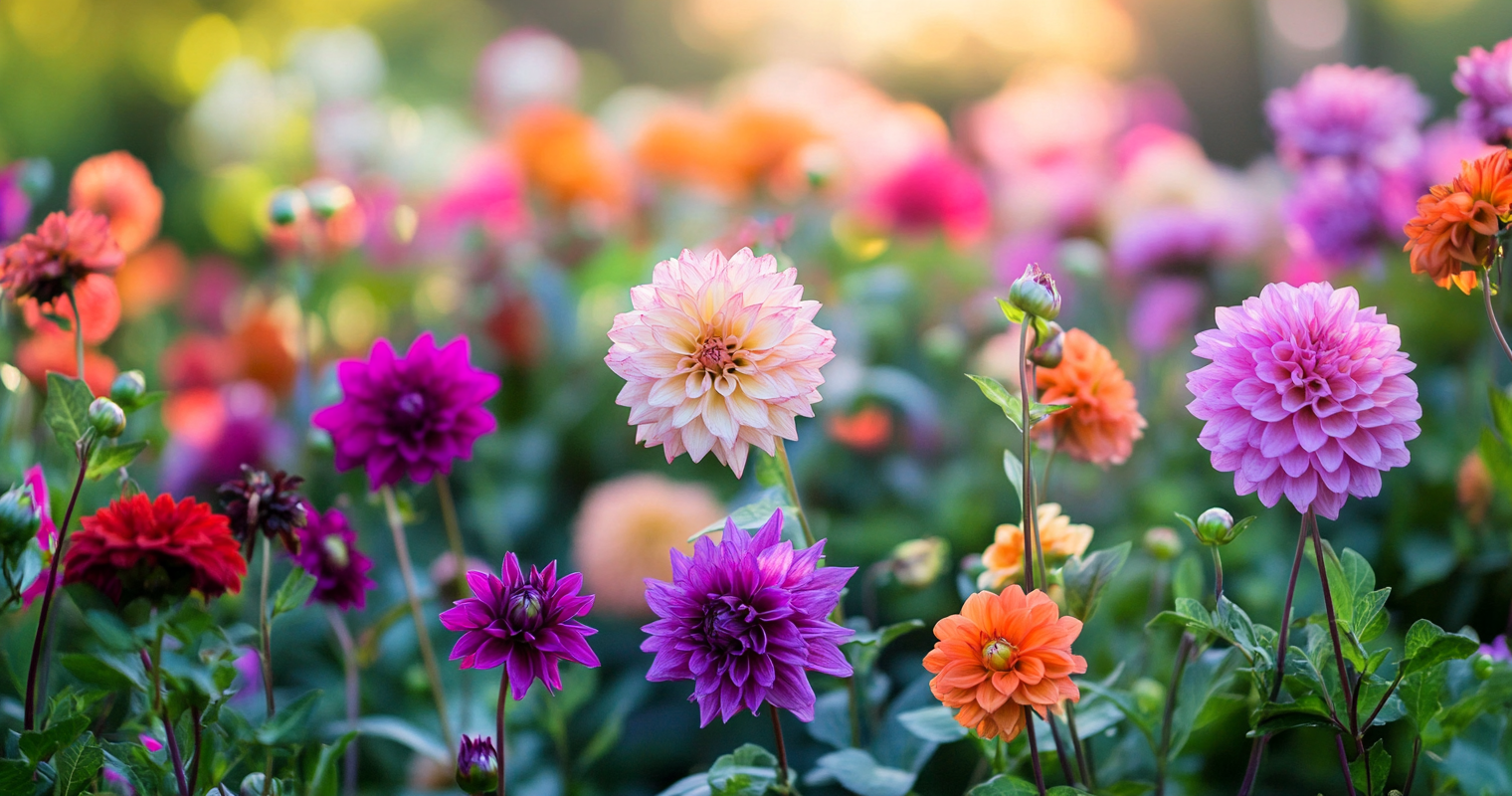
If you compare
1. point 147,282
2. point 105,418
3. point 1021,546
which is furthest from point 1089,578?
point 147,282

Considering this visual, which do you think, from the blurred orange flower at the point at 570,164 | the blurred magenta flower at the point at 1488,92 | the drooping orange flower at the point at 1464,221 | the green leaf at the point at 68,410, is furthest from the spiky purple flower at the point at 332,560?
the blurred orange flower at the point at 570,164

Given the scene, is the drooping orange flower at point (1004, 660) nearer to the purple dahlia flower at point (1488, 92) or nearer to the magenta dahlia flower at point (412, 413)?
the magenta dahlia flower at point (412, 413)

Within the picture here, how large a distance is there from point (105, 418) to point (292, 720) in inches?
7.4

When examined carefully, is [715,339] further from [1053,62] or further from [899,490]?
[1053,62]

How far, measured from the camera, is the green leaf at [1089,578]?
51 centimetres

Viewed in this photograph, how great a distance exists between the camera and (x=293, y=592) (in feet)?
1.74

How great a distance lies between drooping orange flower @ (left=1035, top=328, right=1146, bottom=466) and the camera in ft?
1.79

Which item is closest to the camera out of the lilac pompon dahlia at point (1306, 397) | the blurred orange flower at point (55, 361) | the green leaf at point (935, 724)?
the lilac pompon dahlia at point (1306, 397)

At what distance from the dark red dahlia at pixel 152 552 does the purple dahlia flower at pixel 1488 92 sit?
30.1 inches

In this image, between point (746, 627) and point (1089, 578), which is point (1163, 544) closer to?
point (1089, 578)

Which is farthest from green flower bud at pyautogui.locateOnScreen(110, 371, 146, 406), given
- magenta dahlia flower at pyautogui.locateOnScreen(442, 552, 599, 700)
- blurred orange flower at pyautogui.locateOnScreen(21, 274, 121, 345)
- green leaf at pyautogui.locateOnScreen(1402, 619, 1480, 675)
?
green leaf at pyautogui.locateOnScreen(1402, 619, 1480, 675)

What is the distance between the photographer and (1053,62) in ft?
8.87

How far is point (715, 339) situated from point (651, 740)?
543 millimetres

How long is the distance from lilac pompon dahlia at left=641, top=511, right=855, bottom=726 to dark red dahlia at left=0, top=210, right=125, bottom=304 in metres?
0.41
